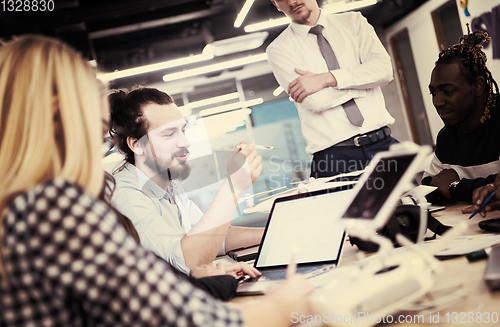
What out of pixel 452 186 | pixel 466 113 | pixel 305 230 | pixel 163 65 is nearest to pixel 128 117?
pixel 305 230

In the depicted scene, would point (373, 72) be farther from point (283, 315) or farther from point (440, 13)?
point (440, 13)

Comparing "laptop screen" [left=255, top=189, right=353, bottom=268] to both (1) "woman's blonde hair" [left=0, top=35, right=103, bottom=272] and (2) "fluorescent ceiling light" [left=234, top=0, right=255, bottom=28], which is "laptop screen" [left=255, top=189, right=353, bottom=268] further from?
(2) "fluorescent ceiling light" [left=234, top=0, right=255, bottom=28]

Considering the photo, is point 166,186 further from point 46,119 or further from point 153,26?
point 153,26

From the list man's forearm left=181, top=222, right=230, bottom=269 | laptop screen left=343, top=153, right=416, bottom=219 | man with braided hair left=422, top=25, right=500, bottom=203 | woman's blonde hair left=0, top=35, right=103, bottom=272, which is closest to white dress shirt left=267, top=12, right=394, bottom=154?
man with braided hair left=422, top=25, right=500, bottom=203

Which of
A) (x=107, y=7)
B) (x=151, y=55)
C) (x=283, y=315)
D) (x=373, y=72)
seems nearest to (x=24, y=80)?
(x=283, y=315)

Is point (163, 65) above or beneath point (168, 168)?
above

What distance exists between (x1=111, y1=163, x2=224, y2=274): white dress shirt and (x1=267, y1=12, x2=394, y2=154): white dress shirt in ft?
2.56

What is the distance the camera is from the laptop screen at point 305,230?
0.90 meters

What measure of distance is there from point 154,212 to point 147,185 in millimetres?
168

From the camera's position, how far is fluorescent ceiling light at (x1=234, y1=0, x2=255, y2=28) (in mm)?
3926

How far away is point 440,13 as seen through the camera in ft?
15.4

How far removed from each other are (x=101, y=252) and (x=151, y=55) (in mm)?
5058

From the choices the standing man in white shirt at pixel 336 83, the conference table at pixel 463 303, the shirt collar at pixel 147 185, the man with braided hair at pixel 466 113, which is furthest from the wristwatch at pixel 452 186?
the shirt collar at pixel 147 185

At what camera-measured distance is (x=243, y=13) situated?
4.30 metres
